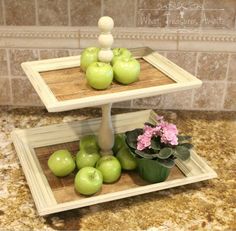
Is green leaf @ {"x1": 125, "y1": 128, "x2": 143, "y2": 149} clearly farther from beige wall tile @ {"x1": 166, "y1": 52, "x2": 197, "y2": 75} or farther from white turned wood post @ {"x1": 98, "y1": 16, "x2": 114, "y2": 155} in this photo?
beige wall tile @ {"x1": 166, "y1": 52, "x2": 197, "y2": 75}

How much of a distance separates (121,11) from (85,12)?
0.37 feet

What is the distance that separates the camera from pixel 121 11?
1.40 meters

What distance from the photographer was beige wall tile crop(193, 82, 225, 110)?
4.94 feet

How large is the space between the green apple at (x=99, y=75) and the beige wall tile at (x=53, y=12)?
426mm

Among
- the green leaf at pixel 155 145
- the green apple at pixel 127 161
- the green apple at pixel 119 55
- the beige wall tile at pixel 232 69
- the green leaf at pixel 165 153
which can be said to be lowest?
the green apple at pixel 127 161

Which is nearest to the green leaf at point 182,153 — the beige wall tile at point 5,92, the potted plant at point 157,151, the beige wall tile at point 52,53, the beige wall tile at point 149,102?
the potted plant at point 157,151

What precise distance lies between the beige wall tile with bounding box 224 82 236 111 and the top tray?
0.40m

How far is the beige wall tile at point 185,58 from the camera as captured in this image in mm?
1459

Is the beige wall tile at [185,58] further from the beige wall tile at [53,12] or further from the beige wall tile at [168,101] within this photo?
the beige wall tile at [53,12]

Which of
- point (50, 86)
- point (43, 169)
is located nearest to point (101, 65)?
point (50, 86)

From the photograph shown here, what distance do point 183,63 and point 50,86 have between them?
575 mm

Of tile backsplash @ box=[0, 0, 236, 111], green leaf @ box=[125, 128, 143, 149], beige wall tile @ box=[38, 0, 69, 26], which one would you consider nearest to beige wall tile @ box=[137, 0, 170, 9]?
tile backsplash @ box=[0, 0, 236, 111]

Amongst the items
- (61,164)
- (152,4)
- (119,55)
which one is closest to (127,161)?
(61,164)

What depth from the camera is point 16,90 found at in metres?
1.51
